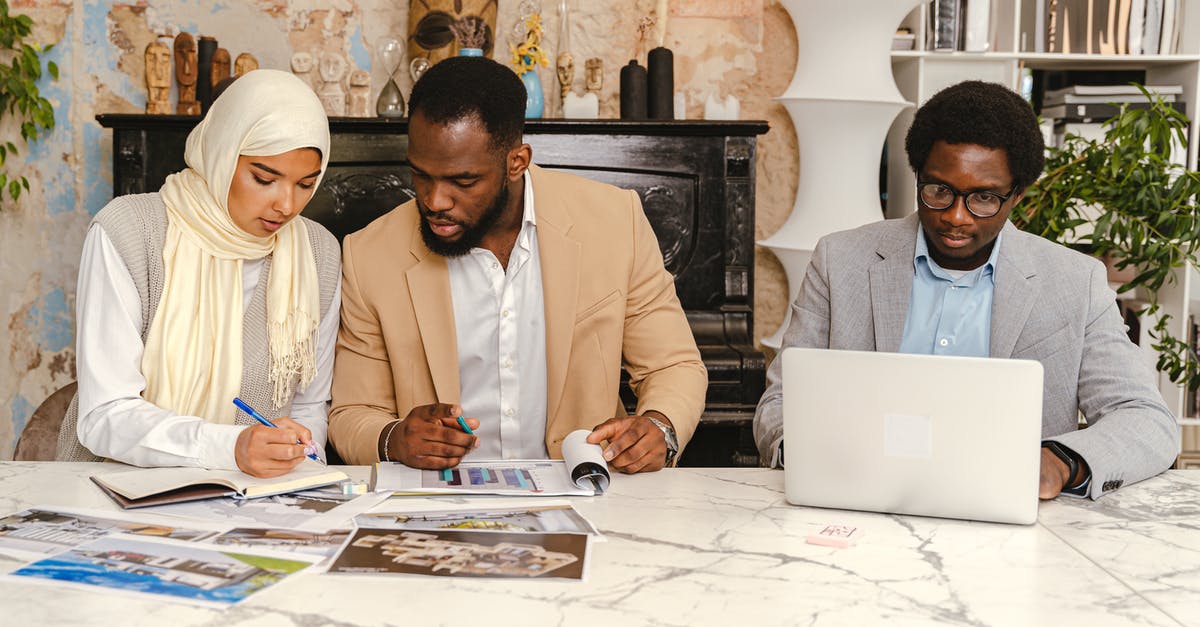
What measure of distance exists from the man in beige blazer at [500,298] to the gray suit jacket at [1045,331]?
311mm

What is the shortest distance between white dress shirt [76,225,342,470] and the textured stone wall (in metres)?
1.87

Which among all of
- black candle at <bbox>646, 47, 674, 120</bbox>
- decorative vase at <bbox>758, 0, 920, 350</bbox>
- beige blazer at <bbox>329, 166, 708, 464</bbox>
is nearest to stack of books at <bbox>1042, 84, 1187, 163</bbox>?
decorative vase at <bbox>758, 0, 920, 350</bbox>

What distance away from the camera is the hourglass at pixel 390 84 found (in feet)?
11.3

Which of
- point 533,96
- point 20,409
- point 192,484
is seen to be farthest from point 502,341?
point 20,409

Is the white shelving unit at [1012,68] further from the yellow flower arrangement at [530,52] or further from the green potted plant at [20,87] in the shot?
the green potted plant at [20,87]

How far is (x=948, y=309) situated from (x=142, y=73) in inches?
114

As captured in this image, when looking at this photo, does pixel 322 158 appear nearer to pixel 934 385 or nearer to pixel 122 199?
pixel 122 199

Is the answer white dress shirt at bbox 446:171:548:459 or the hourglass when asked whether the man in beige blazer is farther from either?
the hourglass

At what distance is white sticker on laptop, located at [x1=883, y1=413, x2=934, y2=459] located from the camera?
1496mm

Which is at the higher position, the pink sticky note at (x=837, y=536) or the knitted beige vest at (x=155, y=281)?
the knitted beige vest at (x=155, y=281)

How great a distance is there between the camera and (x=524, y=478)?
5.88 ft

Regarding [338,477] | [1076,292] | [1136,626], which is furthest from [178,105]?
[1136,626]

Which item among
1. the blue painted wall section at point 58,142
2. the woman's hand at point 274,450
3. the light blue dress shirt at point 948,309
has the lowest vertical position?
the woman's hand at point 274,450

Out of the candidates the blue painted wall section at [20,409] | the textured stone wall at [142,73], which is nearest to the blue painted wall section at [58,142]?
the textured stone wall at [142,73]
